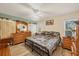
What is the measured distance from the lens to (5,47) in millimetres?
1636

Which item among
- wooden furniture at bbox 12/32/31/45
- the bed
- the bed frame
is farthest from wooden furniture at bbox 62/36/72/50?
wooden furniture at bbox 12/32/31/45

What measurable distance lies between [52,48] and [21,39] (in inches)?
24.4

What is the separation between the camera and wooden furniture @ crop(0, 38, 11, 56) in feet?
5.29

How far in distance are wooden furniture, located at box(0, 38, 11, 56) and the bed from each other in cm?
36

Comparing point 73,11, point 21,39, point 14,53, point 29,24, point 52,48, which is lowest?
point 14,53

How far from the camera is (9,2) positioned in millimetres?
1590

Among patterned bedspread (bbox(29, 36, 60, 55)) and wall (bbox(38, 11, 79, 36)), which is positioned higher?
wall (bbox(38, 11, 79, 36))

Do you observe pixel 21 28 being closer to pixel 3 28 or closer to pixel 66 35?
pixel 3 28

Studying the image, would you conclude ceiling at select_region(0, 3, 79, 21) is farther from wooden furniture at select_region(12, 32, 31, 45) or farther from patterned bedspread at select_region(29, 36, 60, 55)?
patterned bedspread at select_region(29, 36, 60, 55)

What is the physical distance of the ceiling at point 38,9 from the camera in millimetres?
1572

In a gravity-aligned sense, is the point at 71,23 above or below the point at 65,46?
above

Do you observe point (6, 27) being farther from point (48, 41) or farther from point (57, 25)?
point (57, 25)

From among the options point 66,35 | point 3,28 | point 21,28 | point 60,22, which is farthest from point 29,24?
point 66,35

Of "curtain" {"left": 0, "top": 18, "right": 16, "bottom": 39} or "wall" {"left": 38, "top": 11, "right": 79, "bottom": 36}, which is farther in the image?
"wall" {"left": 38, "top": 11, "right": 79, "bottom": 36}
